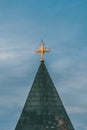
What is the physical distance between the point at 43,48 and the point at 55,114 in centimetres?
513

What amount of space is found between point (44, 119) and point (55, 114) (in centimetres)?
80

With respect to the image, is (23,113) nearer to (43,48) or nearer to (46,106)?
(46,106)

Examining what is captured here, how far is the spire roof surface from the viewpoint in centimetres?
2811

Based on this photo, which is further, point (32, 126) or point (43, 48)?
point (43, 48)

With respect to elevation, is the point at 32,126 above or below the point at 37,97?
below

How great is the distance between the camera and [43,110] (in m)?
28.6

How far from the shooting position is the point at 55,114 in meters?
28.4

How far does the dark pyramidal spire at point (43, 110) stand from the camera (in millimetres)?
28109

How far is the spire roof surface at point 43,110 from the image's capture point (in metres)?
28.1

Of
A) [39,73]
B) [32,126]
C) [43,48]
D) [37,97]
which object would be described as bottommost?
[32,126]

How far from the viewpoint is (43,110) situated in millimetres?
28578

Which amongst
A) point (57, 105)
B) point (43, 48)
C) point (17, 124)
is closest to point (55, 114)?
point (57, 105)

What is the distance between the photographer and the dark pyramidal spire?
28109mm

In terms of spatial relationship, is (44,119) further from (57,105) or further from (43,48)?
(43,48)
